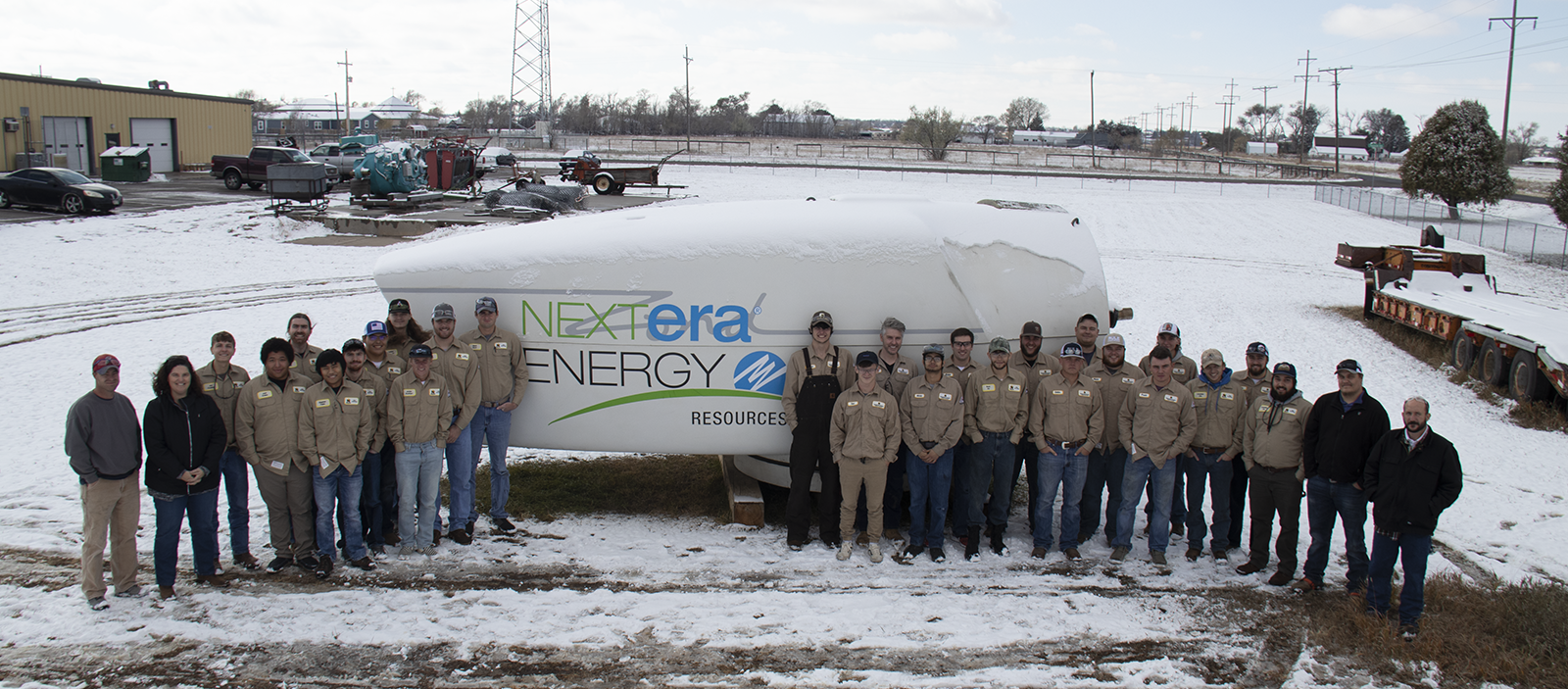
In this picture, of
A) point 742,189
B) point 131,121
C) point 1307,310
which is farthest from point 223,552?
point 131,121

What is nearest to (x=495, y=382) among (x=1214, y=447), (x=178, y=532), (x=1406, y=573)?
(x=178, y=532)

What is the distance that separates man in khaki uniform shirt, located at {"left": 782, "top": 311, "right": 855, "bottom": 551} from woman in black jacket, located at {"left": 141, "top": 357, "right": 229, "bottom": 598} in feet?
12.6

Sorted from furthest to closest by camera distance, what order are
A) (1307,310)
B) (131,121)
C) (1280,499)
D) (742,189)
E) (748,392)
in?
(131,121), (742,189), (1307,310), (748,392), (1280,499)

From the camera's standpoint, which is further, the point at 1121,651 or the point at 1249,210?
the point at 1249,210

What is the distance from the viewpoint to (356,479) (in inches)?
253

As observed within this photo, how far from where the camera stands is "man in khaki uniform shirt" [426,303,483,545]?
6762 millimetres

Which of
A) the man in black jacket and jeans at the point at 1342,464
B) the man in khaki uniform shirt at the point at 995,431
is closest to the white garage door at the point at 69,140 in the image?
the man in khaki uniform shirt at the point at 995,431

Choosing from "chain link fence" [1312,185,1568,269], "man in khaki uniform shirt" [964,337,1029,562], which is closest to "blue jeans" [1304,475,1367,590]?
"man in khaki uniform shirt" [964,337,1029,562]

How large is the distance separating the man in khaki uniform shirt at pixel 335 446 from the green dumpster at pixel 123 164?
37.3 metres

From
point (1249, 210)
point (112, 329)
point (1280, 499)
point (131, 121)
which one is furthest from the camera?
point (131, 121)

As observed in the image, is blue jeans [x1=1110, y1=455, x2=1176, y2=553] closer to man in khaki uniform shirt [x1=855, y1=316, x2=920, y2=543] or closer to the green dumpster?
man in khaki uniform shirt [x1=855, y1=316, x2=920, y2=543]

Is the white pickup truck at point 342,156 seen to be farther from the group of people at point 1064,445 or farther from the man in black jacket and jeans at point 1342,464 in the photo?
the man in black jacket and jeans at point 1342,464

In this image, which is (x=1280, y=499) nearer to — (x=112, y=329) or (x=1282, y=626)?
(x=1282, y=626)

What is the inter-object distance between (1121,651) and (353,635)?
4617mm
